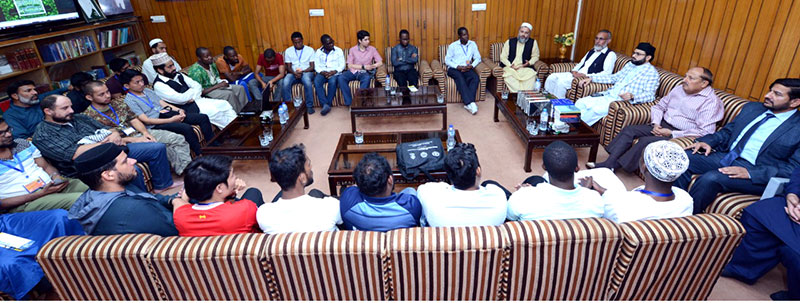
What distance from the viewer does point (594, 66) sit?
483 centimetres

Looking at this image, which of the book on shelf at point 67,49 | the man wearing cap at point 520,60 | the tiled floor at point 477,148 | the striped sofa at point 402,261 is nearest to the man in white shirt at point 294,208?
the striped sofa at point 402,261

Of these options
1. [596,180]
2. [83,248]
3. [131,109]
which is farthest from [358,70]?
[83,248]

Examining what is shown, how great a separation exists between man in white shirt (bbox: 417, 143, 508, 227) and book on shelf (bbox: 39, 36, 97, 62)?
5.31 meters

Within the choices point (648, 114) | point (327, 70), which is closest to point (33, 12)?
point (327, 70)

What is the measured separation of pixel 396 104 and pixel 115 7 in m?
4.79

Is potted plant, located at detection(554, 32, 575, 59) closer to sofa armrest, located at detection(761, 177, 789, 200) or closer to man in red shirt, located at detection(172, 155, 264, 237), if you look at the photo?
sofa armrest, located at detection(761, 177, 789, 200)

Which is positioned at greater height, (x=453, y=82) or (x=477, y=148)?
(x=453, y=82)

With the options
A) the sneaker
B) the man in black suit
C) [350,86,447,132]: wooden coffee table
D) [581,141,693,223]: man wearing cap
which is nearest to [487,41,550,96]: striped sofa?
the sneaker

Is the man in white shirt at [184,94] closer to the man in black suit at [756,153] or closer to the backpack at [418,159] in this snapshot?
the backpack at [418,159]

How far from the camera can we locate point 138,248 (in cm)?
144

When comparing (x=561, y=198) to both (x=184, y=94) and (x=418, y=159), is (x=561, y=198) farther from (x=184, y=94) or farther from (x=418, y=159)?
(x=184, y=94)

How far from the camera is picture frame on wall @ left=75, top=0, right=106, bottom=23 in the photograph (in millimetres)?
4895

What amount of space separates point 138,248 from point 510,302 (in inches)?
59.7

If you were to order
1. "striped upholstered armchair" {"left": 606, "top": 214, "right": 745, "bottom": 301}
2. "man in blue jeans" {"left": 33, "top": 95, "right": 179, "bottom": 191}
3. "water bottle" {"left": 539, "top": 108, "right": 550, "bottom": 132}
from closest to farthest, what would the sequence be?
"striped upholstered armchair" {"left": 606, "top": 214, "right": 745, "bottom": 301} → "man in blue jeans" {"left": 33, "top": 95, "right": 179, "bottom": 191} → "water bottle" {"left": 539, "top": 108, "right": 550, "bottom": 132}
